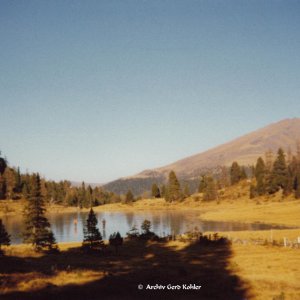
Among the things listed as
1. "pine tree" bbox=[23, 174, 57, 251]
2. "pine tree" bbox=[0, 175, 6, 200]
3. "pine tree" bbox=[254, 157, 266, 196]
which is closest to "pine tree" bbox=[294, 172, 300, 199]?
"pine tree" bbox=[254, 157, 266, 196]

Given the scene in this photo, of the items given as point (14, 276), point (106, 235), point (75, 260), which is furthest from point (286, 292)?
point (106, 235)

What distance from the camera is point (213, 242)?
53219mm

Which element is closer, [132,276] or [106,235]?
[132,276]

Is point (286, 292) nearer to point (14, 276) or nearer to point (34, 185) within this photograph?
point (14, 276)

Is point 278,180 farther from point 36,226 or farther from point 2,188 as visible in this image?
point 2,188

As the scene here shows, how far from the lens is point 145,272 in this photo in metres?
31.8

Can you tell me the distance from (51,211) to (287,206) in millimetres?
108513

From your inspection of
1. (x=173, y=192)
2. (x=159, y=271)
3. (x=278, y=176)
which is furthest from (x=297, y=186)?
(x=159, y=271)

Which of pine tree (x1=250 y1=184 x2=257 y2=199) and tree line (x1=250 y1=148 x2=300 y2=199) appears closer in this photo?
tree line (x1=250 y1=148 x2=300 y2=199)

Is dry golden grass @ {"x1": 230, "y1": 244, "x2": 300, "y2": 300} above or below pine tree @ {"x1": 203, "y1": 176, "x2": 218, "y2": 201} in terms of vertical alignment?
below

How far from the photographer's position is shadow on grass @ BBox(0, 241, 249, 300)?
2325 cm

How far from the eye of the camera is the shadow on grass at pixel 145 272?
23.2 meters

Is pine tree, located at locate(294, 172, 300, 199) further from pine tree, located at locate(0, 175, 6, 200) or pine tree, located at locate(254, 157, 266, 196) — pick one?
pine tree, located at locate(0, 175, 6, 200)

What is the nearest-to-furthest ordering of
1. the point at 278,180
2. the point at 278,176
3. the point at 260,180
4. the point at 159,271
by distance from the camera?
the point at 159,271
the point at 278,180
the point at 278,176
the point at 260,180
